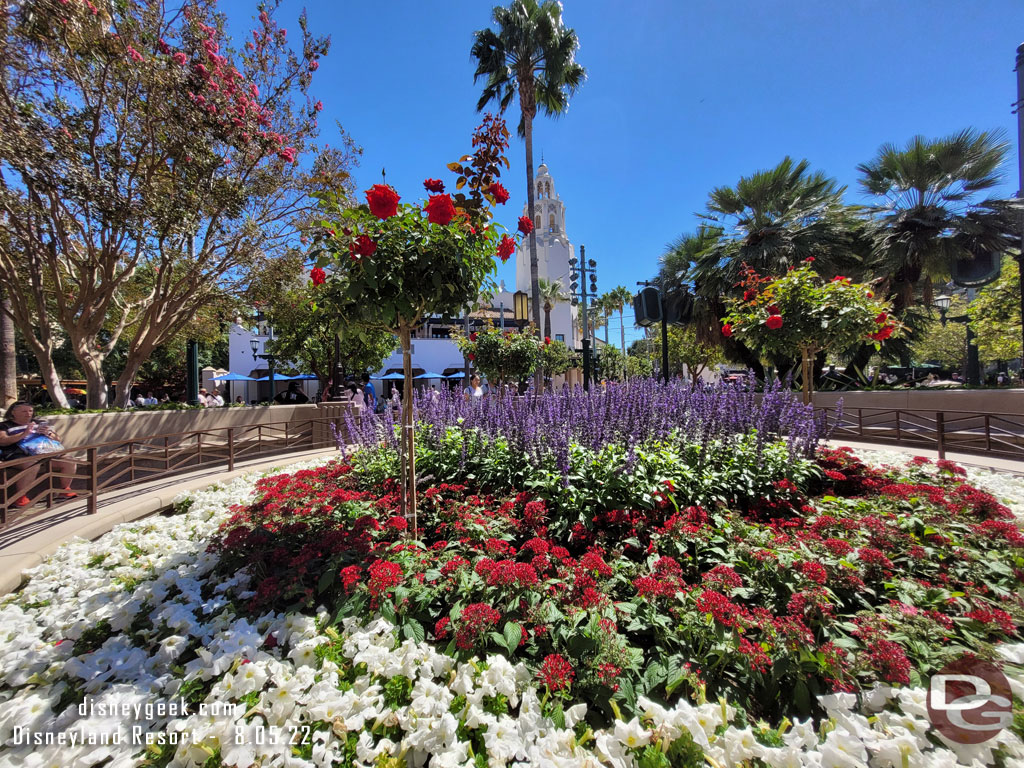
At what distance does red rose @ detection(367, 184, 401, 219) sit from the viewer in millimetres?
2293

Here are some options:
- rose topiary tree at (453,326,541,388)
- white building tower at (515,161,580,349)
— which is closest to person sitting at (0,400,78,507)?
rose topiary tree at (453,326,541,388)

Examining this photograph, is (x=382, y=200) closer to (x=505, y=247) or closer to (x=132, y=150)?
(x=505, y=247)

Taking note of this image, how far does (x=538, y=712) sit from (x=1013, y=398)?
12135 mm

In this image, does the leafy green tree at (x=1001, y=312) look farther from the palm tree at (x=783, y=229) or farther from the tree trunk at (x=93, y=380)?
the tree trunk at (x=93, y=380)

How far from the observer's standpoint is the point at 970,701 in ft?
4.71

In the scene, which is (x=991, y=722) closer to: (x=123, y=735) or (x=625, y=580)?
(x=625, y=580)

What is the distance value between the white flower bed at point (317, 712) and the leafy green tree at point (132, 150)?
246 inches

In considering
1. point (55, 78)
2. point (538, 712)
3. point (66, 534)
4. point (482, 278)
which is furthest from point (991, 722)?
point (55, 78)

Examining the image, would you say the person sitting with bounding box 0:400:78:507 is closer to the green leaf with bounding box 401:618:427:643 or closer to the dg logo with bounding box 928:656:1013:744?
the green leaf with bounding box 401:618:427:643

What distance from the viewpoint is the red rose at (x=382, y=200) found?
2.29 metres

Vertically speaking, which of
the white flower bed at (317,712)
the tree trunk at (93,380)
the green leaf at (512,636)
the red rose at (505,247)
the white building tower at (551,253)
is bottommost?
the white flower bed at (317,712)

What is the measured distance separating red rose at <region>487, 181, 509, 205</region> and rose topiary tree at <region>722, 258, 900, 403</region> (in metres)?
4.03

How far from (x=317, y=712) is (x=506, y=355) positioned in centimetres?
985

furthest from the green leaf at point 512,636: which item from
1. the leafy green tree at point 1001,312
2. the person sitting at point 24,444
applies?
the leafy green tree at point 1001,312
